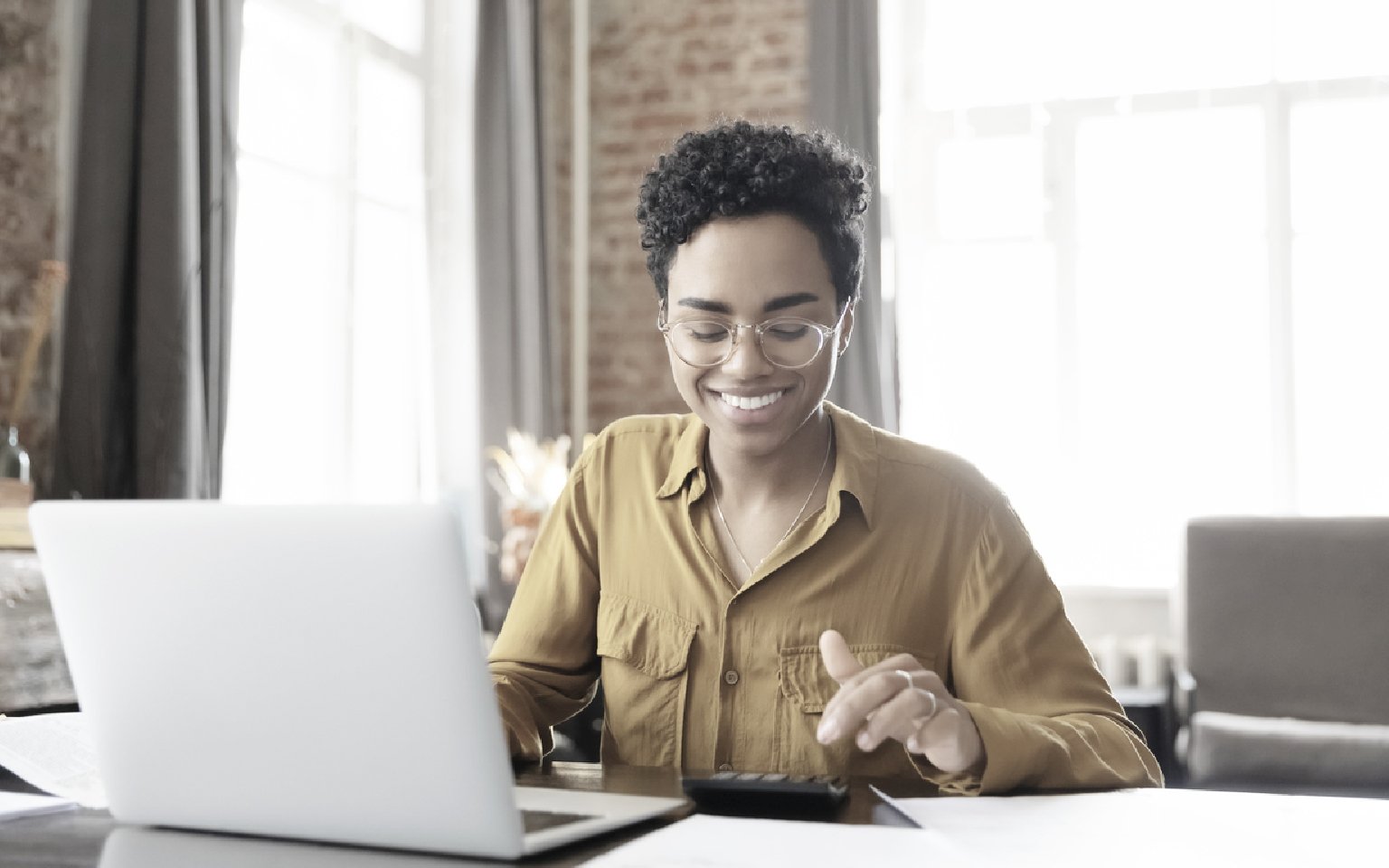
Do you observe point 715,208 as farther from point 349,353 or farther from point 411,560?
point 349,353

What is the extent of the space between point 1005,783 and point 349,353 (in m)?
3.04

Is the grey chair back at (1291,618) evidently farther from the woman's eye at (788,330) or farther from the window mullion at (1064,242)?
the woman's eye at (788,330)

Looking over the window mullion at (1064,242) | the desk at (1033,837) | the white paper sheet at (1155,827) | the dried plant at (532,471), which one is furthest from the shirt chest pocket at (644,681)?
the window mullion at (1064,242)

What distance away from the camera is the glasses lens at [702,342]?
4.73 feet

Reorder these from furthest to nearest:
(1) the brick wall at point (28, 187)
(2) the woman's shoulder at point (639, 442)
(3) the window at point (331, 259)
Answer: (3) the window at point (331, 259)
(1) the brick wall at point (28, 187)
(2) the woman's shoulder at point (639, 442)

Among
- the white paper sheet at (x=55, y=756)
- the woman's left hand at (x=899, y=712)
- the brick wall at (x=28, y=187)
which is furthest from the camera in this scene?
the brick wall at (x=28, y=187)

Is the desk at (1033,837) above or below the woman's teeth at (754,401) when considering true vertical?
below

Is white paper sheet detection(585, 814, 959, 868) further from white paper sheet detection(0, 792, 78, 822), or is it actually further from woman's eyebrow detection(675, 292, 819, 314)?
woman's eyebrow detection(675, 292, 819, 314)

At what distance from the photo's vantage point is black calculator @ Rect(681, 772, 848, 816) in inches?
40.7

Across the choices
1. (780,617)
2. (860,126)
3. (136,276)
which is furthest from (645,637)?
(860,126)

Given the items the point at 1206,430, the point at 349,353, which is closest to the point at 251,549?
the point at 349,353

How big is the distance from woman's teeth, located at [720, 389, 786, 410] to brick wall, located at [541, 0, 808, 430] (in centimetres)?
331

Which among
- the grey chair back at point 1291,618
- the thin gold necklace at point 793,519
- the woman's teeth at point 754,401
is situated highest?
the woman's teeth at point 754,401

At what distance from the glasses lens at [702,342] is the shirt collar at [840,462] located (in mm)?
154
